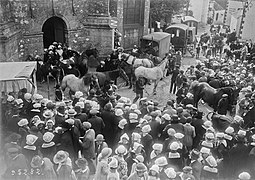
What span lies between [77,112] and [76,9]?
10271mm

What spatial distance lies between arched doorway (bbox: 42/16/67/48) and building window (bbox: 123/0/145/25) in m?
5.15

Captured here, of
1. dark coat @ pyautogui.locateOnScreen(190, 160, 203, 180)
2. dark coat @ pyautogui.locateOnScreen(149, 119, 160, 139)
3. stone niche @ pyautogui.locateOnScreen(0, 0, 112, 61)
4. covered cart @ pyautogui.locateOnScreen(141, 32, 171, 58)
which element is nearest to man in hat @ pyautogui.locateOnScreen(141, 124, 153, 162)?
dark coat @ pyautogui.locateOnScreen(149, 119, 160, 139)

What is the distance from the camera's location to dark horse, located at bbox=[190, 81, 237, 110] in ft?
32.5

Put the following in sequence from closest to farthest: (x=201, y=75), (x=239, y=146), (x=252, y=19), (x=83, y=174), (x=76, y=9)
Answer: (x=83, y=174) < (x=239, y=146) < (x=201, y=75) < (x=76, y=9) < (x=252, y=19)

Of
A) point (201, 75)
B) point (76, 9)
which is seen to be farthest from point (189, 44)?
point (201, 75)

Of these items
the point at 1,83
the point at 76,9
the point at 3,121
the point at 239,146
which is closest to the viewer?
the point at 239,146

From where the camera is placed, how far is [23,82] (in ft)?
29.3

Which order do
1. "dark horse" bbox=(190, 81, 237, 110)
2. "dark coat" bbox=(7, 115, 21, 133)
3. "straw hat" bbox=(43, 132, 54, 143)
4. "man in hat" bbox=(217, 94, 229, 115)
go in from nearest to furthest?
"straw hat" bbox=(43, 132, 54, 143) → "dark coat" bbox=(7, 115, 21, 133) → "man in hat" bbox=(217, 94, 229, 115) → "dark horse" bbox=(190, 81, 237, 110)

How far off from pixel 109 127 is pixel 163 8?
19629 mm

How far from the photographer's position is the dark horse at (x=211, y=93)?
390 inches

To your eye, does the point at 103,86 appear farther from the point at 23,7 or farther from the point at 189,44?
the point at 189,44

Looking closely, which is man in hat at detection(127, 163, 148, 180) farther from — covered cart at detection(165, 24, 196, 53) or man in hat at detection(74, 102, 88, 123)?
covered cart at detection(165, 24, 196, 53)

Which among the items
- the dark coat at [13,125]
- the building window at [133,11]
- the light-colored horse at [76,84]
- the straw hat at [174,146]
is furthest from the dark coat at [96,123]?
the building window at [133,11]

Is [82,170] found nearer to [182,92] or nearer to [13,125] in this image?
[13,125]
